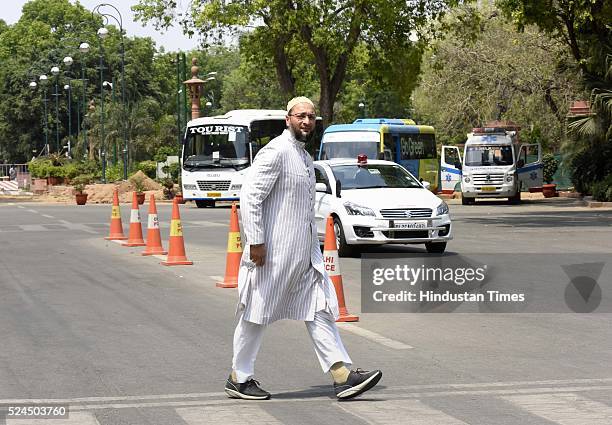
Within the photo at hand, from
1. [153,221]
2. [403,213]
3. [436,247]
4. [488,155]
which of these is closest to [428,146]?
[488,155]

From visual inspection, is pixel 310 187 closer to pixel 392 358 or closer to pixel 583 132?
pixel 392 358

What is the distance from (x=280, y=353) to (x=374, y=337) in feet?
4.04

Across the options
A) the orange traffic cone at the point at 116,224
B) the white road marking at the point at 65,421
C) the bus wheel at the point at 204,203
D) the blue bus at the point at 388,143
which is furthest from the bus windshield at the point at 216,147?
the white road marking at the point at 65,421

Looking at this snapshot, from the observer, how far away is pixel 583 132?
3931cm

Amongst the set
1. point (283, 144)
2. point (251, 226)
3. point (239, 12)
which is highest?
point (239, 12)

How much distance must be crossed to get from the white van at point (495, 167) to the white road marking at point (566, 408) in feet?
124

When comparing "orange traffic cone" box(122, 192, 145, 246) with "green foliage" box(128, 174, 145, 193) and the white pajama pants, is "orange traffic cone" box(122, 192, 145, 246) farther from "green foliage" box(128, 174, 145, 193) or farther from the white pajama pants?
"green foliage" box(128, 174, 145, 193)

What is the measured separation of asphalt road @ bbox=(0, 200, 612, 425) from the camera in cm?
742

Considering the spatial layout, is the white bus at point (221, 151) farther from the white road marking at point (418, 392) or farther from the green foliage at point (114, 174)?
the white road marking at point (418, 392)

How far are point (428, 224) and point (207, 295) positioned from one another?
5583 millimetres

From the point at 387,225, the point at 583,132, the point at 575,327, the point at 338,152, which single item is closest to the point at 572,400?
the point at 575,327

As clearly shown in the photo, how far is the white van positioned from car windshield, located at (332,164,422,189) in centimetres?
2526

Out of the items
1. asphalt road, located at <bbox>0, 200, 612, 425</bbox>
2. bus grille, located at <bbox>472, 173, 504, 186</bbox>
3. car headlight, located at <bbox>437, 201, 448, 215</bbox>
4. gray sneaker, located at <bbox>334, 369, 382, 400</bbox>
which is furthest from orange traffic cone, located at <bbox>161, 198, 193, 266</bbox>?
bus grille, located at <bbox>472, 173, 504, 186</bbox>

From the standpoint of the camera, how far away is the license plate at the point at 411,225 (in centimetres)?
1864
